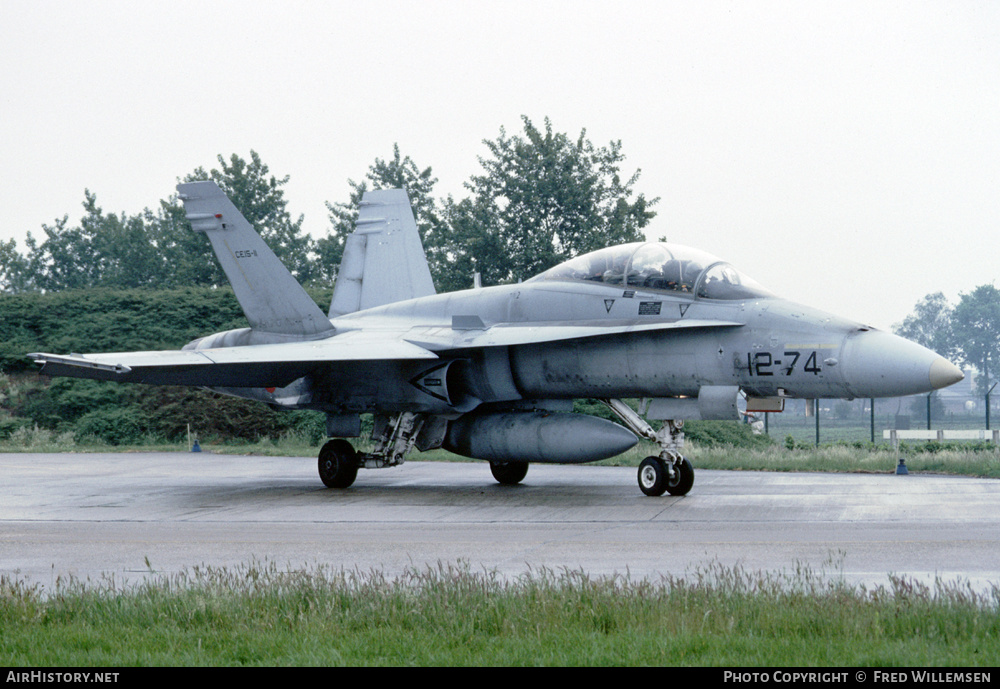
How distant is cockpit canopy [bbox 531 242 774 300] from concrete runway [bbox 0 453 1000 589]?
9.19ft

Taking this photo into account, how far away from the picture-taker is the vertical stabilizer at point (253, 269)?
59.5 feet

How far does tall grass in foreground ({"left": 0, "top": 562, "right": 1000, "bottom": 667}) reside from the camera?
18.1 ft

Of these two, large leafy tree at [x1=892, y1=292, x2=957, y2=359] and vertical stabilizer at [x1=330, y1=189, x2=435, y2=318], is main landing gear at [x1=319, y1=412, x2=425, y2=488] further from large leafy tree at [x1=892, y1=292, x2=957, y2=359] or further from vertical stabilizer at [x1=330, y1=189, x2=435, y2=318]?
large leafy tree at [x1=892, y1=292, x2=957, y2=359]

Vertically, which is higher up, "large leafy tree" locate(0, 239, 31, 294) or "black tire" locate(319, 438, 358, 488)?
"large leafy tree" locate(0, 239, 31, 294)

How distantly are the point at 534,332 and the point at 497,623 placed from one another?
8.79 meters

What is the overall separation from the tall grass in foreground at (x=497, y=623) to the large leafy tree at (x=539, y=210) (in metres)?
29.9

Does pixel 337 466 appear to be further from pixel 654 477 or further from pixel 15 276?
pixel 15 276

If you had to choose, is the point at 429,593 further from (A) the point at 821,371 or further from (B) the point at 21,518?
(B) the point at 21,518

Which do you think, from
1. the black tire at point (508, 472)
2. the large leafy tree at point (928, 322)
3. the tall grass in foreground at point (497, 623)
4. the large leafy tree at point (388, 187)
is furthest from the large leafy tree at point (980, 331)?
the tall grass in foreground at point (497, 623)

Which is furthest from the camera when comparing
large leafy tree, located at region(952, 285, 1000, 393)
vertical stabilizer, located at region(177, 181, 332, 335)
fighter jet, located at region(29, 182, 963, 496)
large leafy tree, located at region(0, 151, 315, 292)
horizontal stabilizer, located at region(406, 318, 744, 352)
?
large leafy tree, located at region(952, 285, 1000, 393)

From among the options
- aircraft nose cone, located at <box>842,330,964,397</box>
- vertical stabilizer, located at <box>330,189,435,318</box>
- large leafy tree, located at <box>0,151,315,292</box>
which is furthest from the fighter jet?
large leafy tree, located at <box>0,151,315,292</box>

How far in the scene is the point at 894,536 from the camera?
10.2m

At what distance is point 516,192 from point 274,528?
28403 millimetres
